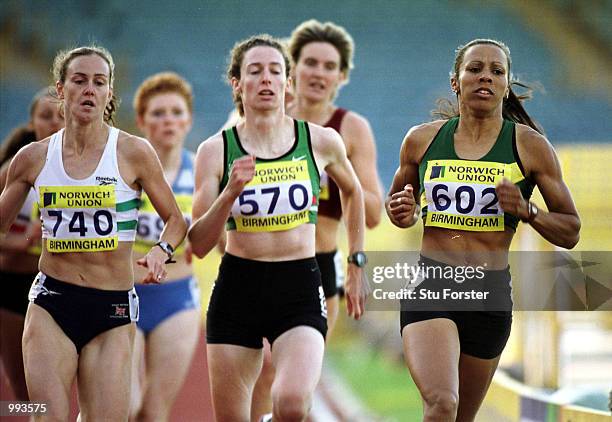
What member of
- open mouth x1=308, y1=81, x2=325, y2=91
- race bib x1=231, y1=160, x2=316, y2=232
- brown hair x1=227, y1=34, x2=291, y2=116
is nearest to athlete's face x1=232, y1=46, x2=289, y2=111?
brown hair x1=227, y1=34, x2=291, y2=116

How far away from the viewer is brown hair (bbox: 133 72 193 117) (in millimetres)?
6375

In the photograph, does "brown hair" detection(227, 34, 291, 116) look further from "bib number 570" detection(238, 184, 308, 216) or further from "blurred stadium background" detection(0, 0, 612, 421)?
"blurred stadium background" detection(0, 0, 612, 421)

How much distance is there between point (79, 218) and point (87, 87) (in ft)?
1.76

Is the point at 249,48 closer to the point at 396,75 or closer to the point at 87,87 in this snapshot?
the point at 87,87

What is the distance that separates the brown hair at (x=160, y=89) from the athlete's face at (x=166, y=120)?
0.06 ft

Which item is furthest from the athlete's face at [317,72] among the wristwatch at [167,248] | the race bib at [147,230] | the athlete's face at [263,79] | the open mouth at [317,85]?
the wristwatch at [167,248]

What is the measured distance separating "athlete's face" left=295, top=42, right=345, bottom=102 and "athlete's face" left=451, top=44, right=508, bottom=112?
4.34ft

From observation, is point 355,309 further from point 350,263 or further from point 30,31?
point 30,31

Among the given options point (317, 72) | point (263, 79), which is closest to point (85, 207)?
point (263, 79)

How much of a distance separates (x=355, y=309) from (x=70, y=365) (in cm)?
117

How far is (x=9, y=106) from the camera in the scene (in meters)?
6.72

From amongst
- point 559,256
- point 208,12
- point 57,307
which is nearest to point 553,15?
point 559,256

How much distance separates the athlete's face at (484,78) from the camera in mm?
4898

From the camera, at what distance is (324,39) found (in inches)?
246
